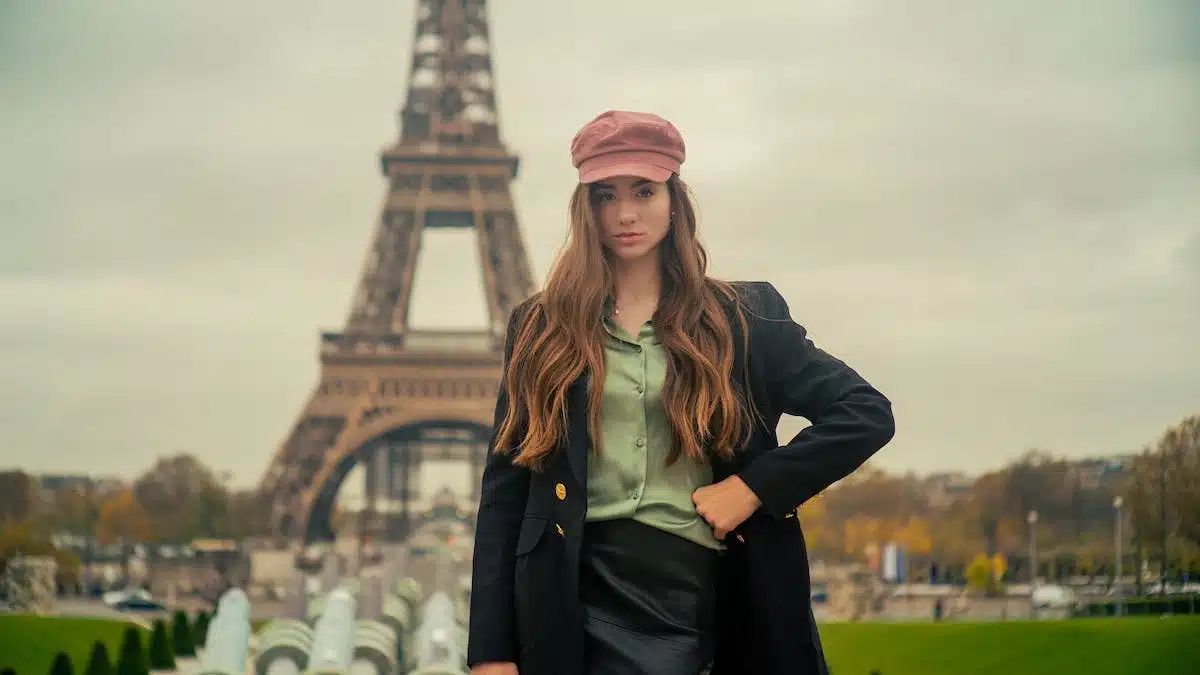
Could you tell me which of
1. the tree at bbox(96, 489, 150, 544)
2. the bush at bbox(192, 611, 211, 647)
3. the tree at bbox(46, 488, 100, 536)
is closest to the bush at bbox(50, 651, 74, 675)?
the bush at bbox(192, 611, 211, 647)

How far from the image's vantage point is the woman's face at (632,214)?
11.2 feet

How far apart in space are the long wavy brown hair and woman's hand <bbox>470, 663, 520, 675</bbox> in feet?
1.21

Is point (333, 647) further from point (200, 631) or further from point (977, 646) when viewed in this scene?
point (200, 631)

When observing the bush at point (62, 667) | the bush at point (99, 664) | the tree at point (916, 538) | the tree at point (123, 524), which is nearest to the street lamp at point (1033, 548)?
the tree at point (916, 538)

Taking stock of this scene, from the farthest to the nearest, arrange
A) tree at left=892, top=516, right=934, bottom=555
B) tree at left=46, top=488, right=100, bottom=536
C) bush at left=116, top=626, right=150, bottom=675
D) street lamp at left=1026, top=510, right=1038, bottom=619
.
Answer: tree at left=46, top=488, right=100, bottom=536 → tree at left=892, top=516, right=934, bottom=555 → street lamp at left=1026, top=510, right=1038, bottom=619 → bush at left=116, top=626, right=150, bottom=675

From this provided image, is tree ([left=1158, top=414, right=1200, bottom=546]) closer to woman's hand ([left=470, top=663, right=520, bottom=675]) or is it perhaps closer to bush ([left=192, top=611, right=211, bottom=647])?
bush ([left=192, top=611, right=211, bottom=647])

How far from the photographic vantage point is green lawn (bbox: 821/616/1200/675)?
18062 mm

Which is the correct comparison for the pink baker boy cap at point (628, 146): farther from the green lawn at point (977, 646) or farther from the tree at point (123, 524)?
the tree at point (123, 524)

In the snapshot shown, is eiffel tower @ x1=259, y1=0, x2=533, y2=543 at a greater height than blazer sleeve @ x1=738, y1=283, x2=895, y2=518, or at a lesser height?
greater

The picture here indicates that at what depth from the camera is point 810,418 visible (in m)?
3.38

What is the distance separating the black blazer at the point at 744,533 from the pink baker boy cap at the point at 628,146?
0.38m

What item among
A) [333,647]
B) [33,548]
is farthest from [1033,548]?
[333,647]

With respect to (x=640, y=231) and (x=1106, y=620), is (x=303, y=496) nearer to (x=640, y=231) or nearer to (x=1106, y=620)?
(x=1106, y=620)

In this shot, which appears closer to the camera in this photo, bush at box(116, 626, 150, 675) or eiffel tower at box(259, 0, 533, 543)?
bush at box(116, 626, 150, 675)
